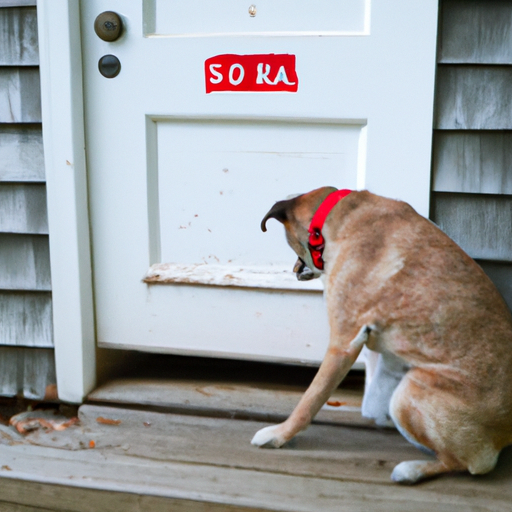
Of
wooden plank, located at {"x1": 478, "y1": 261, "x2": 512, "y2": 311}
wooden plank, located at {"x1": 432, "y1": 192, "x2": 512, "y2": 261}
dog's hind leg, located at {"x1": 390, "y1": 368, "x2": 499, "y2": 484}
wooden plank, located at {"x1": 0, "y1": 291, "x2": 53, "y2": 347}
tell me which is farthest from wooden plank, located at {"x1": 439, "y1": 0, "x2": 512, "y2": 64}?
wooden plank, located at {"x1": 0, "y1": 291, "x2": 53, "y2": 347}

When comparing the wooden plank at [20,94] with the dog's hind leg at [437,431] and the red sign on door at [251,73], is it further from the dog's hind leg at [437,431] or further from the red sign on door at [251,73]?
the dog's hind leg at [437,431]

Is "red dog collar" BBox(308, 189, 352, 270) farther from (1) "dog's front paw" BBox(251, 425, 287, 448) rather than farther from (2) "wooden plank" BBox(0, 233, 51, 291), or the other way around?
(2) "wooden plank" BBox(0, 233, 51, 291)

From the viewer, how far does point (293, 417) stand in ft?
5.34

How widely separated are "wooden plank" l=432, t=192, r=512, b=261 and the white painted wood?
1.31m

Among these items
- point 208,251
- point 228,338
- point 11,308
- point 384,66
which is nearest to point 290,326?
point 228,338

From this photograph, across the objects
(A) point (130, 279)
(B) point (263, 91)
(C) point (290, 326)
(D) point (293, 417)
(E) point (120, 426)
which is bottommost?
(E) point (120, 426)

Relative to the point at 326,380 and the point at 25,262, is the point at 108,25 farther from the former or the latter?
the point at 326,380

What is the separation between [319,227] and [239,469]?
0.77 meters

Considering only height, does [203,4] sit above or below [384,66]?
above

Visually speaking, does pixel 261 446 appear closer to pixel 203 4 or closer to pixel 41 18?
pixel 203 4

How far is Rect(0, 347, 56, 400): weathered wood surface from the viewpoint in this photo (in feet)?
6.97

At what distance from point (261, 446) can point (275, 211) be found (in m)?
0.75

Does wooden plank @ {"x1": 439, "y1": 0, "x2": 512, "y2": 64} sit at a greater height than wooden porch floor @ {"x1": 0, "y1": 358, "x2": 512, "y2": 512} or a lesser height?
greater

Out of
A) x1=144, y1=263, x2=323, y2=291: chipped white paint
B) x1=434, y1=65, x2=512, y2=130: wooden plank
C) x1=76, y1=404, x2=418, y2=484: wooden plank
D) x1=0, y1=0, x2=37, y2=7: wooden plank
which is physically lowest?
x1=76, y1=404, x2=418, y2=484: wooden plank
